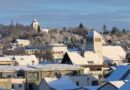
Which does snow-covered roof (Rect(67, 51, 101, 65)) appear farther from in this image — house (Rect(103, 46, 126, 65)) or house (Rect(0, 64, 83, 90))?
house (Rect(103, 46, 126, 65))

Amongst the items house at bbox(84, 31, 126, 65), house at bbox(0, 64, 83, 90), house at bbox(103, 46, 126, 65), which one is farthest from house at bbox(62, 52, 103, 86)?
house at bbox(103, 46, 126, 65)

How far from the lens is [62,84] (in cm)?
4125

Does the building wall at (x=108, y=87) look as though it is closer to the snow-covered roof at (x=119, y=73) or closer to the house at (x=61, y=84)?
the snow-covered roof at (x=119, y=73)

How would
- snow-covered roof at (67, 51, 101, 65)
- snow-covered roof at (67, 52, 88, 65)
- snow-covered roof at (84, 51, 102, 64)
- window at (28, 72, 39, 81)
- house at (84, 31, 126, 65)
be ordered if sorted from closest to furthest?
window at (28, 72, 39, 81) < snow-covered roof at (67, 52, 88, 65) < snow-covered roof at (67, 51, 101, 65) < snow-covered roof at (84, 51, 102, 64) < house at (84, 31, 126, 65)

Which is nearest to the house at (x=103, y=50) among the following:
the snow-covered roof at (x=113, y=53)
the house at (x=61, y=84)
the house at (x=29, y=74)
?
the snow-covered roof at (x=113, y=53)

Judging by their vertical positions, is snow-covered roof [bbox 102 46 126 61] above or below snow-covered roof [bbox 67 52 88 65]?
below

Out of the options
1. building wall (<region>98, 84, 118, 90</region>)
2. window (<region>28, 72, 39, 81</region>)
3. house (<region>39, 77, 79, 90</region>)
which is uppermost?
building wall (<region>98, 84, 118, 90</region>)

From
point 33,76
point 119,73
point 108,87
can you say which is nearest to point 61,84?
point 119,73

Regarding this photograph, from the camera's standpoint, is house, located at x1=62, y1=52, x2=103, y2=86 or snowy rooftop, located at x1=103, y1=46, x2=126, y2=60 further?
snowy rooftop, located at x1=103, y1=46, x2=126, y2=60

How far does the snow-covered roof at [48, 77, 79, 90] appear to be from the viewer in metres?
40.0

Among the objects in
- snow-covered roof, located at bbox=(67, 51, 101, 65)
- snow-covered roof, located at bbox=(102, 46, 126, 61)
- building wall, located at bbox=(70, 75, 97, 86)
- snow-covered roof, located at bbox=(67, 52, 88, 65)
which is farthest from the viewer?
snow-covered roof, located at bbox=(102, 46, 126, 61)

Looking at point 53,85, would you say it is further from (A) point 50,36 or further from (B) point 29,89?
(A) point 50,36

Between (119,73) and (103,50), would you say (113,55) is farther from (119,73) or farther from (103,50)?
(119,73)

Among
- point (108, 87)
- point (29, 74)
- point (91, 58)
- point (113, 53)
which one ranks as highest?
point (108, 87)
